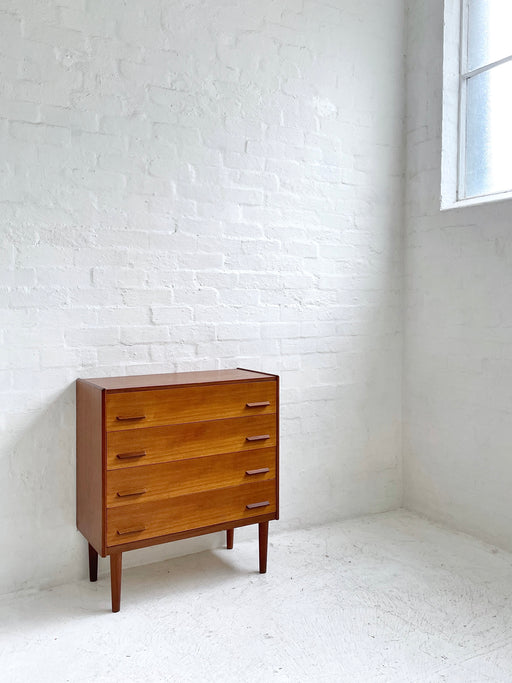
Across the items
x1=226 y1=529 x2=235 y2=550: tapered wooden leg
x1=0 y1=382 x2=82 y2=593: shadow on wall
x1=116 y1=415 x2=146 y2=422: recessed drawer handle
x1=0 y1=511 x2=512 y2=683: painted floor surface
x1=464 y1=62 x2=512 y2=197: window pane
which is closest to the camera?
x1=0 y1=511 x2=512 y2=683: painted floor surface

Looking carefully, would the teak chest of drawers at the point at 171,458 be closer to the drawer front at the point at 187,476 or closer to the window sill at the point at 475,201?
the drawer front at the point at 187,476

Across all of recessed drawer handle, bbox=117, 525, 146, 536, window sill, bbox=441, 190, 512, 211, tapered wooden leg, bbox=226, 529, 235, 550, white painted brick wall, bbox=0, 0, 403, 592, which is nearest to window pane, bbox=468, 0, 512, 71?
white painted brick wall, bbox=0, 0, 403, 592

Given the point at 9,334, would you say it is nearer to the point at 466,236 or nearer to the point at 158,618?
the point at 158,618

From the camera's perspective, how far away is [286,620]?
2197 millimetres

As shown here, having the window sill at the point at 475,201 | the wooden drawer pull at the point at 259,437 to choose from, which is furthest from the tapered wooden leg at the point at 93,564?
the window sill at the point at 475,201

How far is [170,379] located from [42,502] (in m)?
0.71

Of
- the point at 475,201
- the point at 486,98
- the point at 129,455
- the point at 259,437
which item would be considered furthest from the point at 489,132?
the point at 129,455

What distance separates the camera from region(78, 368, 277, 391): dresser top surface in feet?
7.57

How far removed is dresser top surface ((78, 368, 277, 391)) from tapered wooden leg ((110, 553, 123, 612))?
620mm

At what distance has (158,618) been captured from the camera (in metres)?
2.22

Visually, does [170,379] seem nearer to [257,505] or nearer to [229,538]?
[257,505]

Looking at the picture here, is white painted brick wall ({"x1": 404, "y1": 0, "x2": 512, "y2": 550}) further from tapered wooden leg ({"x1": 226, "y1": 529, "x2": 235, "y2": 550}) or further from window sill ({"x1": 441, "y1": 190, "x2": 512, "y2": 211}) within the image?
tapered wooden leg ({"x1": 226, "y1": 529, "x2": 235, "y2": 550})

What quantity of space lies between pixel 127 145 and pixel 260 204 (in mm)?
683

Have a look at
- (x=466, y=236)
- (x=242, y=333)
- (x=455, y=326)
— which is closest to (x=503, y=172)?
(x=466, y=236)
